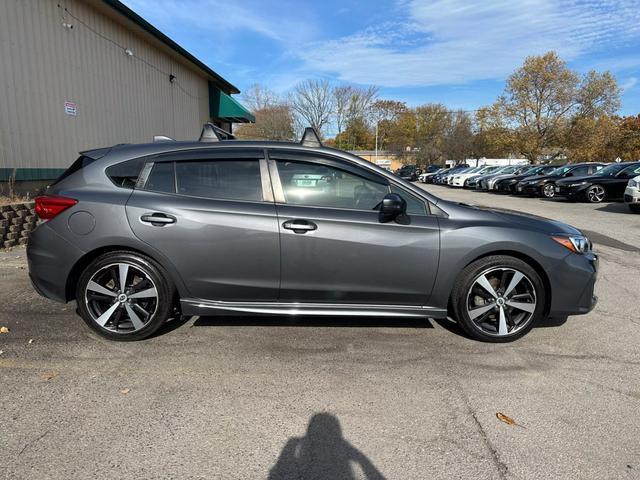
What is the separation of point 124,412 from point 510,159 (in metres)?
74.5

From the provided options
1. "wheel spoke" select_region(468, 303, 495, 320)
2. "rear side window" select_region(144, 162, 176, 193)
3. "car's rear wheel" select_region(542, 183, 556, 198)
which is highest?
"rear side window" select_region(144, 162, 176, 193)

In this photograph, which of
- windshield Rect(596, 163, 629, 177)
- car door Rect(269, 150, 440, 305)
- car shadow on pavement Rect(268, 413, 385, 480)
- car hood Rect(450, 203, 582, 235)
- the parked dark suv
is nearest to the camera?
car shadow on pavement Rect(268, 413, 385, 480)

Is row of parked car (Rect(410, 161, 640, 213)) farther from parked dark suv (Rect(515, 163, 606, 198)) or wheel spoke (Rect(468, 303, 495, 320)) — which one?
wheel spoke (Rect(468, 303, 495, 320))

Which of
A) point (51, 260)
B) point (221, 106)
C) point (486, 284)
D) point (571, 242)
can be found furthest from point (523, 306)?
point (221, 106)

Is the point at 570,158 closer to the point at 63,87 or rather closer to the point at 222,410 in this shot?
the point at 63,87

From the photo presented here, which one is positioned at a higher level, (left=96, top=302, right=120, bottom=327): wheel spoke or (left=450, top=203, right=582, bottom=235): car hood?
(left=450, top=203, right=582, bottom=235): car hood

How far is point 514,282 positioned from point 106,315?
3479 mm

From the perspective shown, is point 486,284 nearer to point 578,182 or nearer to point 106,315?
point 106,315

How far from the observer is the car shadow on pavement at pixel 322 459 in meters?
2.26

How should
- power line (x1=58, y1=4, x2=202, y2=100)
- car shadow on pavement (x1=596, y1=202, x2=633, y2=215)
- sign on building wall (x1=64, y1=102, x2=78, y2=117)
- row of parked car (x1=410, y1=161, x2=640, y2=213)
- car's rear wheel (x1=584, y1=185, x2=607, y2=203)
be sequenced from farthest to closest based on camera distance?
car's rear wheel (x1=584, y1=185, x2=607, y2=203) < row of parked car (x1=410, y1=161, x2=640, y2=213) < car shadow on pavement (x1=596, y1=202, x2=633, y2=215) < power line (x1=58, y1=4, x2=202, y2=100) < sign on building wall (x1=64, y1=102, x2=78, y2=117)

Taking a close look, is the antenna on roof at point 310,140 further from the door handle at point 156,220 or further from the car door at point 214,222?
the door handle at point 156,220

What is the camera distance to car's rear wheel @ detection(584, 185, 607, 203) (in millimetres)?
16922

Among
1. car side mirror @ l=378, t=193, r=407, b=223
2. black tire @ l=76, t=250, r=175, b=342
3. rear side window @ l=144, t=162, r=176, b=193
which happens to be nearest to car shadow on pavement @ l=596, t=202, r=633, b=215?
car side mirror @ l=378, t=193, r=407, b=223

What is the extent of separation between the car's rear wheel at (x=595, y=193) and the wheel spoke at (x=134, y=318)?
58.9ft
